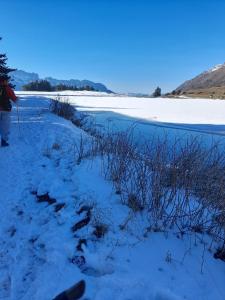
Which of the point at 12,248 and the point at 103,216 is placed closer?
the point at 12,248

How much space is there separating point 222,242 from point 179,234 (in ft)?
1.71

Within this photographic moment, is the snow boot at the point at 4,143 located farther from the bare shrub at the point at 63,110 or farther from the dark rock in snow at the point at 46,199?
the bare shrub at the point at 63,110

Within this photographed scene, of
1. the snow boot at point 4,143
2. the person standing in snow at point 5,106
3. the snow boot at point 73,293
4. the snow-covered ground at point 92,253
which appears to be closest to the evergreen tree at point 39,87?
the person standing in snow at point 5,106

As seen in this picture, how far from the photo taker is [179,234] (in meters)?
4.89

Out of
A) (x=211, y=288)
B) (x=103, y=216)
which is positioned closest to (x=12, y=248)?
(x=103, y=216)

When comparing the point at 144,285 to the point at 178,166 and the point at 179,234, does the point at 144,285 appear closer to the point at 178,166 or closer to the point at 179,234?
the point at 179,234

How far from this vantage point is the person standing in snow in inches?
392

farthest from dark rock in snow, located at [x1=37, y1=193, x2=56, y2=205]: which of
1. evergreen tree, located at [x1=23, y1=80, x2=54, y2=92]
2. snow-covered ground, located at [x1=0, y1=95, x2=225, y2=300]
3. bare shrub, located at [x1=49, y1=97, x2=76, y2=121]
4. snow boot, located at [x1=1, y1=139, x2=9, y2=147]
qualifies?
evergreen tree, located at [x1=23, y1=80, x2=54, y2=92]

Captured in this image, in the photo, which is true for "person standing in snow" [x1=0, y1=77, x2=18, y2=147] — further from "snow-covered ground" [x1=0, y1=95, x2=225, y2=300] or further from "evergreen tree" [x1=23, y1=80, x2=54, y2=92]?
"evergreen tree" [x1=23, y1=80, x2=54, y2=92]

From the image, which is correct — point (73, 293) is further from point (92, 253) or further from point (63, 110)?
point (63, 110)

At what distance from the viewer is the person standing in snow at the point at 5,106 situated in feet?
32.7

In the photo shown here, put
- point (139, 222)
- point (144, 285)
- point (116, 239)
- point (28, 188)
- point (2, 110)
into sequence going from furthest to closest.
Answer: point (2, 110)
point (28, 188)
point (139, 222)
point (116, 239)
point (144, 285)

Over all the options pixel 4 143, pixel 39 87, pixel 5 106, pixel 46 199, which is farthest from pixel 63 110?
pixel 39 87

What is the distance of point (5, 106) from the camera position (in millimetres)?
10078
